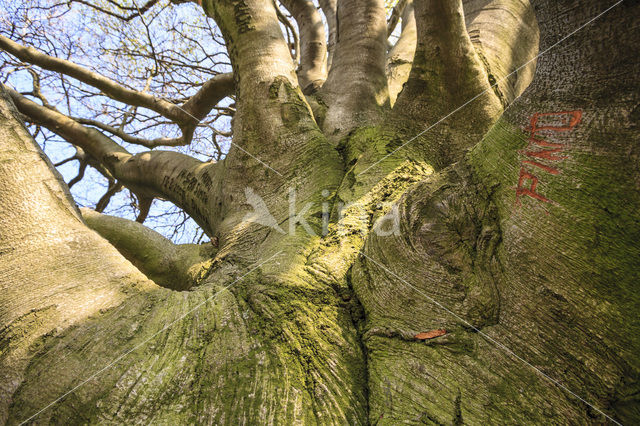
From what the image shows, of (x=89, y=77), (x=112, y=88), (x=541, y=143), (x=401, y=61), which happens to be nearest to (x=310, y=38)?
(x=401, y=61)

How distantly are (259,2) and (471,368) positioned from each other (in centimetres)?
192

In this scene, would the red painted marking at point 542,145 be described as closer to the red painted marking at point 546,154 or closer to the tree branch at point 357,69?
the red painted marking at point 546,154

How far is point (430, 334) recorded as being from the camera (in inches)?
31.4

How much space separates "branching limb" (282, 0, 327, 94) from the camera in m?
3.17

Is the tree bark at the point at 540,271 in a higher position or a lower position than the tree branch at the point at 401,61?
lower

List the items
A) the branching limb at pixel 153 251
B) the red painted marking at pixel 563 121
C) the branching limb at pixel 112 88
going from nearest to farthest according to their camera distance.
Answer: the red painted marking at pixel 563 121 → the branching limb at pixel 153 251 → the branching limb at pixel 112 88

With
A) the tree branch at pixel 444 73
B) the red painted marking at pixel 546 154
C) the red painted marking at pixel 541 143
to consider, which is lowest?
the red painted marking at pixel 546 154

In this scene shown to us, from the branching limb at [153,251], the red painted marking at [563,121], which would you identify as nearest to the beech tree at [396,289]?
the red painted marking at [563,121]

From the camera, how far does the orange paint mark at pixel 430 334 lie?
789 mm

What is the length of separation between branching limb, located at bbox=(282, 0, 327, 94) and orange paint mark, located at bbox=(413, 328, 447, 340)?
9.06 feet

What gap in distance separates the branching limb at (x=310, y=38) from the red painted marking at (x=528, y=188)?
2609mm

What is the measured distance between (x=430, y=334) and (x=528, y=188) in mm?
410
